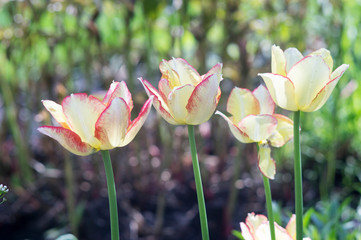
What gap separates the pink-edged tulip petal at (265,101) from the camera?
2.33ft

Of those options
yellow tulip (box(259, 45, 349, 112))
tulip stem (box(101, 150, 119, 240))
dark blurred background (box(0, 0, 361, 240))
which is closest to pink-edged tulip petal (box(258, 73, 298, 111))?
yellow tulip (box(259, 45, 349, 112))

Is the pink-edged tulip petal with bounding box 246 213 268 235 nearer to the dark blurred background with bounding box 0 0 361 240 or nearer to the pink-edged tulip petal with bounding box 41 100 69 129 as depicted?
the pink-edged tulip petal with bounding box 41 100 69 129

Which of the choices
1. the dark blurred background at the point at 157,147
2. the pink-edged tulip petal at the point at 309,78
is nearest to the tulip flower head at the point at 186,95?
the pink-edged tulip petal at the point at 309,78

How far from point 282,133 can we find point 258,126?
66 millimetres

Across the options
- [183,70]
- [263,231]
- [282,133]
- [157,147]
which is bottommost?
[263,231]

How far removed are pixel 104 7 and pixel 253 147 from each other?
0.89m

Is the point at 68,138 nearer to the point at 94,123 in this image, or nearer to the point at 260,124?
the point at 94,123

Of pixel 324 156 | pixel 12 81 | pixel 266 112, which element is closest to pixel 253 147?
pixel 324 156

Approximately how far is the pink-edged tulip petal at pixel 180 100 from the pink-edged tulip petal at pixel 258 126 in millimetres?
78

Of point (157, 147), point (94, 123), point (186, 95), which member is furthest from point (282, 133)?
point (157, 147)

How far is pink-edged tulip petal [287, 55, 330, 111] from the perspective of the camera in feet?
2.08

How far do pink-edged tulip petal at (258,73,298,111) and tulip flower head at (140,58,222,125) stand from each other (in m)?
0.07

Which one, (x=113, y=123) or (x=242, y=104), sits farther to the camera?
(x=242, y=104)

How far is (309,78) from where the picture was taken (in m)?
0.63
